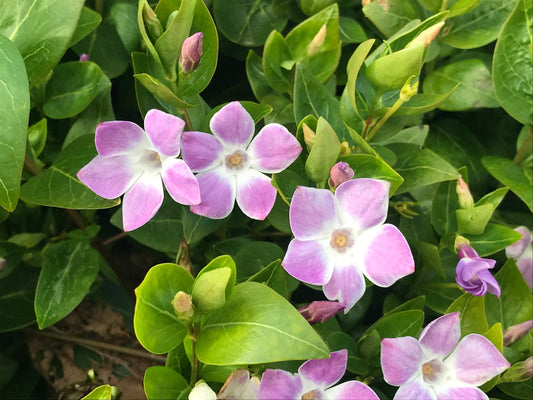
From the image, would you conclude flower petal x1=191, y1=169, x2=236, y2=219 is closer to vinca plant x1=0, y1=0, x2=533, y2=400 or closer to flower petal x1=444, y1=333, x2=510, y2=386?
vinca plant x1=0, y1=0, x2=533, y2=400

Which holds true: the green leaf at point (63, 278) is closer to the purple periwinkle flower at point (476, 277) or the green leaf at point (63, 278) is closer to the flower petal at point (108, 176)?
the flower petal at point (108, 176)

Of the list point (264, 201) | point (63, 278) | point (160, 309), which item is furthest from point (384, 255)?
point (63, 278)

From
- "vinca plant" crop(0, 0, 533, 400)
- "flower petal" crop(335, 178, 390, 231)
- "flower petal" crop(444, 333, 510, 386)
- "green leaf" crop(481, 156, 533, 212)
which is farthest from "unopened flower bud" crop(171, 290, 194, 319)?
"green leaf" crop(481, 156, 533, 212)

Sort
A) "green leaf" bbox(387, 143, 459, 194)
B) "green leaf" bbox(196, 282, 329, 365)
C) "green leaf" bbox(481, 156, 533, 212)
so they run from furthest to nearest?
"green leaf" bbox(481, 156, 533, 212) < "green leaf" bbox(387, 143, 459, 194) < "green leaf" bbox(196, 282, 329, 365)

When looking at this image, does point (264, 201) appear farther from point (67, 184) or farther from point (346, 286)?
point (67, 184)

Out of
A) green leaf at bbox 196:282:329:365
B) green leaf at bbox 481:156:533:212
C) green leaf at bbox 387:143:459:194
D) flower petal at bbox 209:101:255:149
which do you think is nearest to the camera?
green leaf at bbox 196:282:329:365

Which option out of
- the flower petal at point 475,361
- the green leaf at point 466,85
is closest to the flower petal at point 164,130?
the flower petal at point 475,361

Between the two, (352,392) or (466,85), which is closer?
(352,392)
